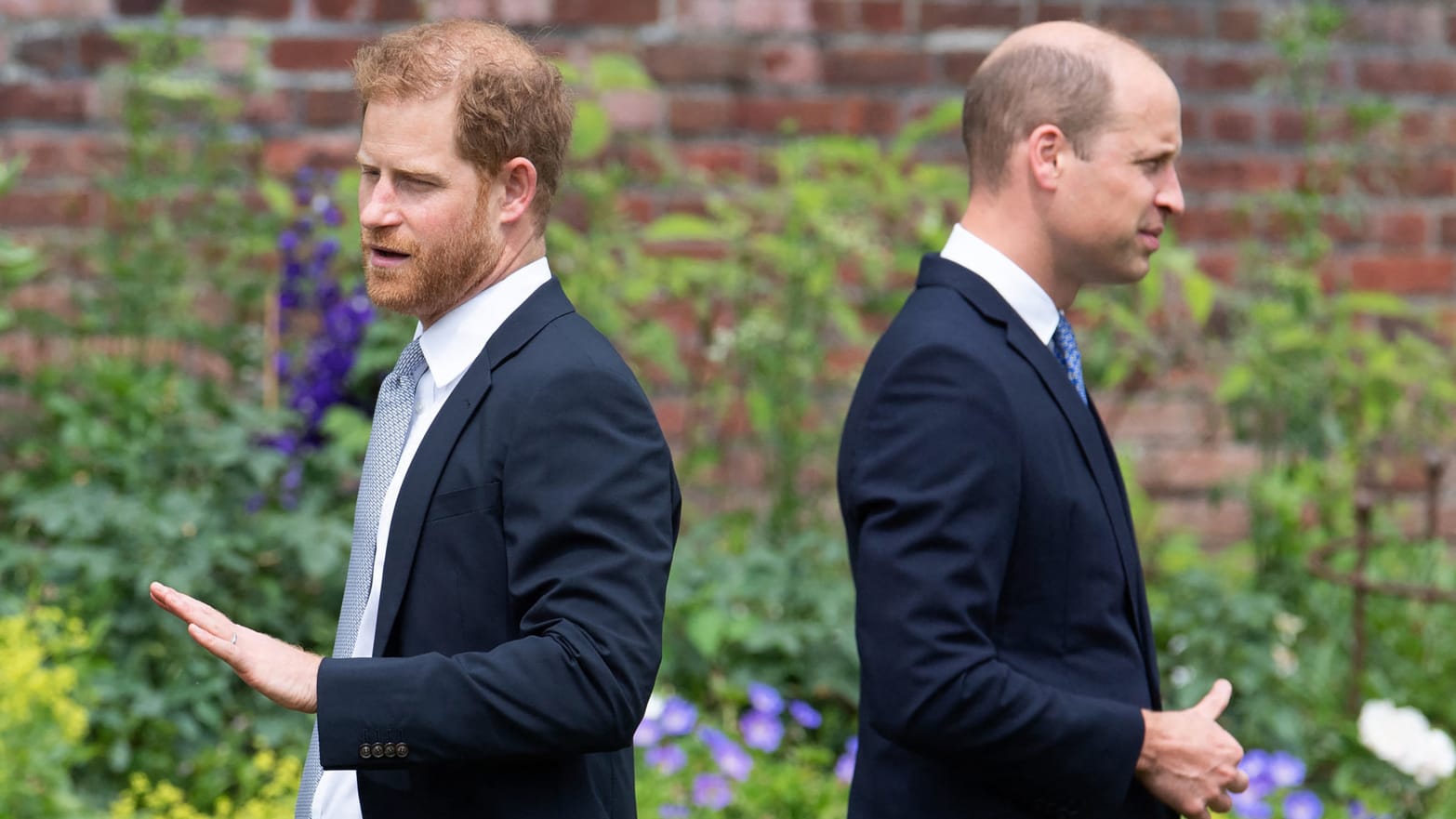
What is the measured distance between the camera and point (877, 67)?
15.3ft

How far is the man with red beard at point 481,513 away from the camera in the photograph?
1.69 m

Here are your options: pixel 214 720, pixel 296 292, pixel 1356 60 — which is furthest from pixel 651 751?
pixel 1356 60

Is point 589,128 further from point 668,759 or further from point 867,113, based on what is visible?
point 668,759

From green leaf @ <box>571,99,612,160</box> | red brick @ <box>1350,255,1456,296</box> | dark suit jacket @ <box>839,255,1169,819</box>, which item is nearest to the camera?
dark suit jacket @ <box>839,255,1169,819</box>

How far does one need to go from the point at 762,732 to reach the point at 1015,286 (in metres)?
1.54

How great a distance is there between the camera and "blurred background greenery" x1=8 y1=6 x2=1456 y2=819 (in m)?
3.52

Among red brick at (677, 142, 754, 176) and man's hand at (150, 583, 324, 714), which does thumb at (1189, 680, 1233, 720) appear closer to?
man's hand at (150, 583, 324, 714)

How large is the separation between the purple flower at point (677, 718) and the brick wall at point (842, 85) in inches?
64.7

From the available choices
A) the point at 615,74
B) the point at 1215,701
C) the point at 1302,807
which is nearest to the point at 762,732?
the point at 1302,807

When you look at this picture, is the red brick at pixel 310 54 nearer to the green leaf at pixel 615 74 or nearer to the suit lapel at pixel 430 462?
the green leaf at pixel 615 74

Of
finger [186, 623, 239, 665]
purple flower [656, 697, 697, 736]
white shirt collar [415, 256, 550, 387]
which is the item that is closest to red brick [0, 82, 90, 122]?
purple flower [656, 697, 697, 736]

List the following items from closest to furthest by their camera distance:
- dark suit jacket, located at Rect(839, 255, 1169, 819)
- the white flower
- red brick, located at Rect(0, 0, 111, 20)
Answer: dark suit jacket, located at Rect(839, 255, 1169, 819), the white flower, red brick, located at Rect(0, 0, 111, 20)

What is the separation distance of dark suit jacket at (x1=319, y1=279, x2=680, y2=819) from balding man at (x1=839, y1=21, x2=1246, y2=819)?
0.34m

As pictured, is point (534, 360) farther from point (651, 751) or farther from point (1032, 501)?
point (651, 751)
